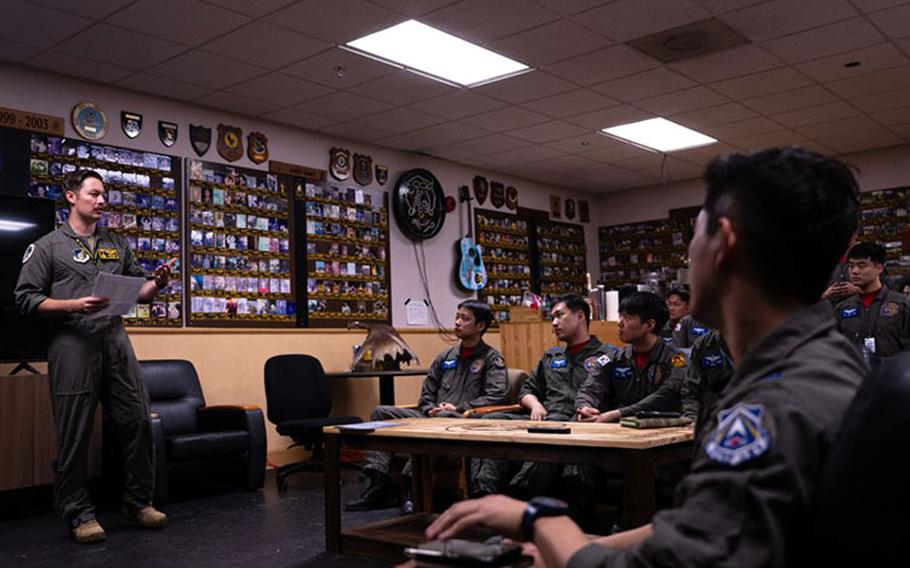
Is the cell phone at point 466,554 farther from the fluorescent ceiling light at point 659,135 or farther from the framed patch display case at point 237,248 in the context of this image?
the fluorescent ceiling light at point 659,135

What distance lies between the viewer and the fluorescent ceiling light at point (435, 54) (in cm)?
537

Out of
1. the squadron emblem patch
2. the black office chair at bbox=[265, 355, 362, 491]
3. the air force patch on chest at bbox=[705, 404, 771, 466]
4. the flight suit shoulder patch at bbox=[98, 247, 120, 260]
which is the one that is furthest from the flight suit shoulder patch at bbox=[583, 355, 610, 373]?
the air force patch on chest at bbox=[705, 404, 771, 466]

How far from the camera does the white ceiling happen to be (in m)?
4.91

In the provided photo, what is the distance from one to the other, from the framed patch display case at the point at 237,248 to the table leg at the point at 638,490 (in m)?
4.60

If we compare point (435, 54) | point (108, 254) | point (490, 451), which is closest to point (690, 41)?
point (435, 54)

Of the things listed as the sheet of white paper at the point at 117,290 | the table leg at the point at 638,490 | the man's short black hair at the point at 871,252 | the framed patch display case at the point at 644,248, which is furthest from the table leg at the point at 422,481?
the framed patch display case at the point at 644,248

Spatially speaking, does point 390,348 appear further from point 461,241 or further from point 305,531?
point 305,531

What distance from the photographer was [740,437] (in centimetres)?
97

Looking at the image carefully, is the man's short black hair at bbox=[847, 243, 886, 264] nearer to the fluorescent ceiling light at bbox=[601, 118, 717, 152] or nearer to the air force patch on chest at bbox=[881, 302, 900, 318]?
the air force patch on chest at bbox=[881, 302, 900, 318]

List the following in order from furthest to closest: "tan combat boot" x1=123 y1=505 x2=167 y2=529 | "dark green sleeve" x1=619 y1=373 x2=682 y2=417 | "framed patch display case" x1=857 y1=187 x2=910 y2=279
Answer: "framed patch display case" x1=857 y1=187 x2=910 y2=279, "tan combat boot" x1=123 y1=505 x2=167 y2=529, "dark green sleeve" x1=619 y1=373 x2=682 y2=417

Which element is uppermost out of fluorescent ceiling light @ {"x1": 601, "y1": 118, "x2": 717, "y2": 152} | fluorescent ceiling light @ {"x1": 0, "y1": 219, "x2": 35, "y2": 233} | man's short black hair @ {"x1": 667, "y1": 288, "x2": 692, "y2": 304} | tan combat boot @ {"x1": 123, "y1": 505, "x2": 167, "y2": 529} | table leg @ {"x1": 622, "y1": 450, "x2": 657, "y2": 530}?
fluorescent ceiling light @ {"x1": 601, "y1": 118, "x2": 717, "y2": 152}

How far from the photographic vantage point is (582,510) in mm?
3797

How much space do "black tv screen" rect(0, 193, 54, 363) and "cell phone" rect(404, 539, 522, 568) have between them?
14.7 ft

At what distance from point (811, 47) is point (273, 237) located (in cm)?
466
